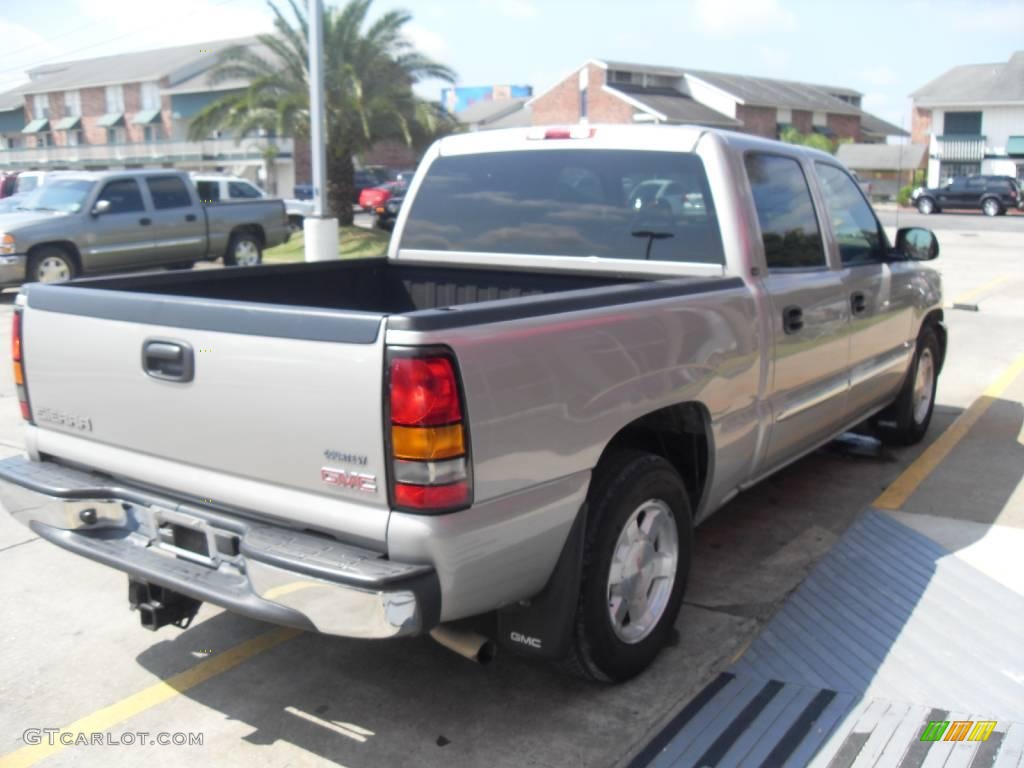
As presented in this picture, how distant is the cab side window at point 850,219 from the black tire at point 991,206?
3836cm

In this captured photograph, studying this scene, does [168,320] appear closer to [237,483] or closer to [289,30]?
[237,483]

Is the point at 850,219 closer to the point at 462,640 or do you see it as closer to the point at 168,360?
the point at 462,640

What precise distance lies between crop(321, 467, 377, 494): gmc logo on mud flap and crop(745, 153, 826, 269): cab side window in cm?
234

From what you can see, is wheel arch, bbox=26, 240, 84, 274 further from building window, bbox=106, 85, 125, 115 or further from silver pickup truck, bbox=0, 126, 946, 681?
building window, bbox=106, 85, 125, 115

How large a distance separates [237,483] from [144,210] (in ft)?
45.4

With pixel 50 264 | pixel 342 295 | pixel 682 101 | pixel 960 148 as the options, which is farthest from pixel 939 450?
pixel 960 148

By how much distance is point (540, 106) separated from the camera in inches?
2416

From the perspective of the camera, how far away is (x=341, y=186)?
894 inches

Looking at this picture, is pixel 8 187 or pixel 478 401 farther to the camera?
pixel 8 187

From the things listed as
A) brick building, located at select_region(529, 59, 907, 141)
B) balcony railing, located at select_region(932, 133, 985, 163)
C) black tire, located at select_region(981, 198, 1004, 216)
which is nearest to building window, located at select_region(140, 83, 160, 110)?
brick building, located at select_region(529, 59, 907, 141)

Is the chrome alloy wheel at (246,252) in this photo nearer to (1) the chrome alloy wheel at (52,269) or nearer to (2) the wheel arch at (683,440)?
(1) the chrome alloy wheel at (52,269)

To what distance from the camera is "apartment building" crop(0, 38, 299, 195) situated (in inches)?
2037

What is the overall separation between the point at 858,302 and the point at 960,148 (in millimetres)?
55596

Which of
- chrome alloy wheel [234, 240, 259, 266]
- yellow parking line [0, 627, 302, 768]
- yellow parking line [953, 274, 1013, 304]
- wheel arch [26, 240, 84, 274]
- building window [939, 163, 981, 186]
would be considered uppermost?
building window [939, 163, 981, 186]
